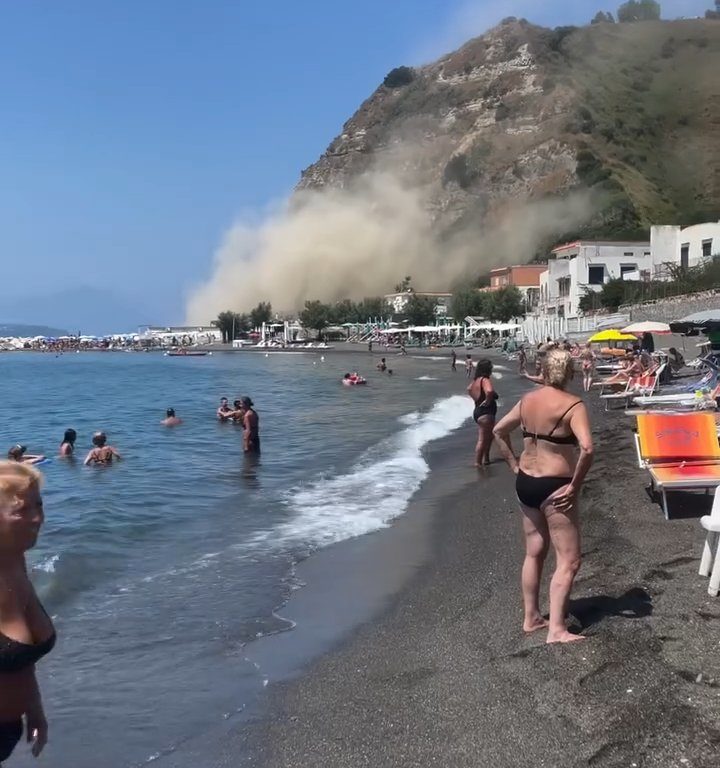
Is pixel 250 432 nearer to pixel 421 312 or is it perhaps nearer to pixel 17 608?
pixel 17 608

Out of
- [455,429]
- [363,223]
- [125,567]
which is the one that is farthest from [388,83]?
[125,567]

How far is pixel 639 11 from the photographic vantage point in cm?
16525

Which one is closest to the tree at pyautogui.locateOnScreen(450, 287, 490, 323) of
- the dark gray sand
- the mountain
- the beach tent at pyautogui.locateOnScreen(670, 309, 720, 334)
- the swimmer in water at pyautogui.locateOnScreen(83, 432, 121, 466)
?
the mountain

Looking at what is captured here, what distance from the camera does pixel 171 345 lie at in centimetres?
14188

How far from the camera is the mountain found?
355 ft

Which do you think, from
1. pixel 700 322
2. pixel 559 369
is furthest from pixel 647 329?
pixel 559 369

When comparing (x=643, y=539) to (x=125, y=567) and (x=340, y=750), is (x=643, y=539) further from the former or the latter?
(x=125, y=567)

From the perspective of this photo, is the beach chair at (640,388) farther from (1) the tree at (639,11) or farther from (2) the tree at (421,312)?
(1) the tree at (639,11)

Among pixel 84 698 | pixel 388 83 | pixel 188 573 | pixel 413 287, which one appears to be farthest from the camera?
pixel 388 83

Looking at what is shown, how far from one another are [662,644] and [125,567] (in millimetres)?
5593

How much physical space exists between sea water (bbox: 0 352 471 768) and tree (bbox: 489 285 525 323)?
200 ft

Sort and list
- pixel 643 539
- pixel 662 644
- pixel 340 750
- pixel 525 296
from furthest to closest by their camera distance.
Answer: pixel 525 296 < pixel 643 539 < pixel 662 644 < pixel 340 750

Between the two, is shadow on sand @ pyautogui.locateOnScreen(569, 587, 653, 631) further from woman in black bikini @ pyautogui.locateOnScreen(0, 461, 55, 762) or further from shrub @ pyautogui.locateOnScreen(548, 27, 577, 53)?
shrub @ pyautogui.locateOnScreen(548, 27, 577, 53)

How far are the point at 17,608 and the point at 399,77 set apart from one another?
18138cm
